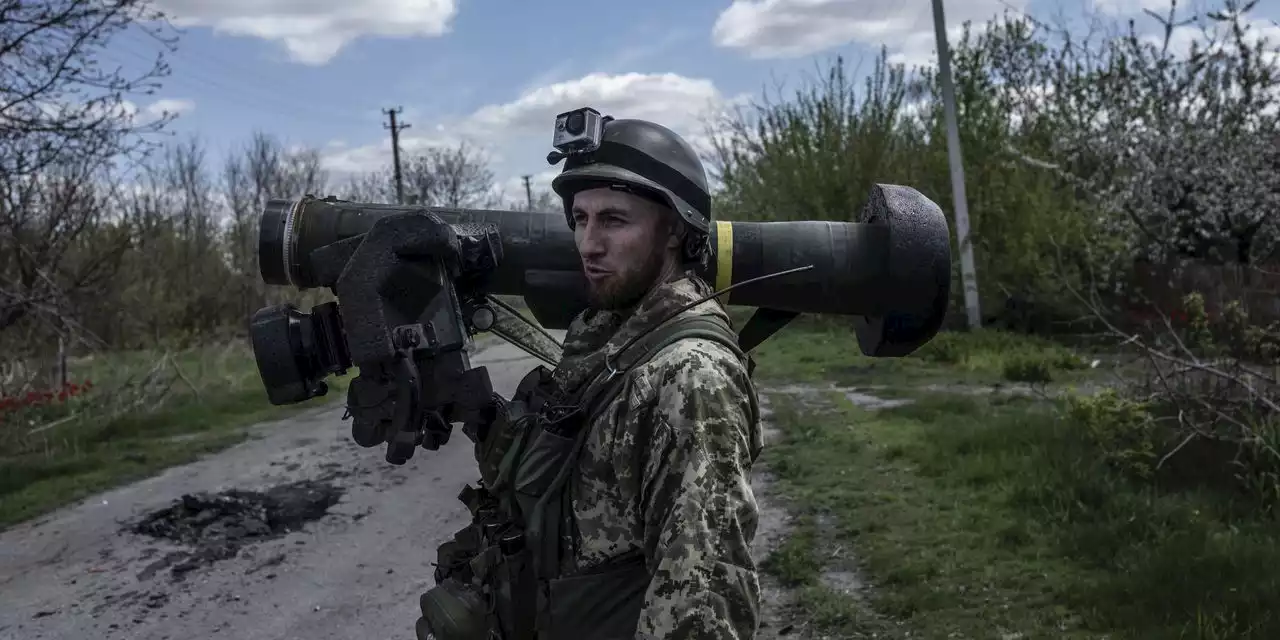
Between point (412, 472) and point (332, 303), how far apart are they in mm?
5157

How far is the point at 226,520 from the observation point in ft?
18.7

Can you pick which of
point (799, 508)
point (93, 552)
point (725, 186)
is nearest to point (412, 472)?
point (93, 552)

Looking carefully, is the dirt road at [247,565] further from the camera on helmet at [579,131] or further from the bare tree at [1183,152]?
the bare tree at [1183,152]

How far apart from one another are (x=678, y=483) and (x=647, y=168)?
2.01 feet

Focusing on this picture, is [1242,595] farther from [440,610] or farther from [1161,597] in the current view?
[440,610]

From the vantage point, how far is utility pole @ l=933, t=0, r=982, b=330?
1377 centimetres

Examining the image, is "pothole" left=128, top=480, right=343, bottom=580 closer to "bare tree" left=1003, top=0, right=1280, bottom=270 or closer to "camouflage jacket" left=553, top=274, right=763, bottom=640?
"camouflage jacket" left=553, top=274, right=763, bottom=640

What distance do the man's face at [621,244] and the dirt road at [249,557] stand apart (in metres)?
2.02

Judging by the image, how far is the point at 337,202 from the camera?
232 cm

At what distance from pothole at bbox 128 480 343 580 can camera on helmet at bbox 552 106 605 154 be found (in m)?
3.96

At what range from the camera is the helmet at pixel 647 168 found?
1.78 m

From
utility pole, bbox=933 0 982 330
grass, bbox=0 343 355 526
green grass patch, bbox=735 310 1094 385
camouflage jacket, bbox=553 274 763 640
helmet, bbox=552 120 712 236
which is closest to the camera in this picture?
camouflage jacket, bbox=553 274 763 640

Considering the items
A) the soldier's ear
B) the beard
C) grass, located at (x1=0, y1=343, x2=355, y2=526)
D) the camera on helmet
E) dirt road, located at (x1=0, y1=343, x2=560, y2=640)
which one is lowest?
dirt road, located at (x1=0, y1=343, x2=560, y2=640)

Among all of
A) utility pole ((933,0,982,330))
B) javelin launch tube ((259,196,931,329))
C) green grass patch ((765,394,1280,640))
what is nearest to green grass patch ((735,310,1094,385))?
utility pole ((933,0,982,330))
